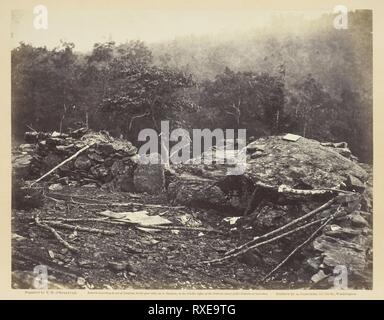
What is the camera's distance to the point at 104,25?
4.91 metres

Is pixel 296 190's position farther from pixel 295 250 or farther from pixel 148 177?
pixel 148 177

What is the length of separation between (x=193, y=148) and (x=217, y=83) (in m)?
0.81

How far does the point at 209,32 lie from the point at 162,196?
1.99m

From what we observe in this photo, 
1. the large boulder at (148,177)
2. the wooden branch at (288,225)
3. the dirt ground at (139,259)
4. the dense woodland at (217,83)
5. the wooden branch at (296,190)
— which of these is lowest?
the dirt ground at (139,259)

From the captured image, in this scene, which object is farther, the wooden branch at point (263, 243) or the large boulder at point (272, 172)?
the large boulder at point (272, 172)

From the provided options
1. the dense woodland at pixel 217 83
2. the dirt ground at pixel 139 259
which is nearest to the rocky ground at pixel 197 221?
the dirt ground at pixel 139 259

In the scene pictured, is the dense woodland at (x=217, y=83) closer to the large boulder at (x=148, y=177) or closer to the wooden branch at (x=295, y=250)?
the large boulder at (x=148, y=177)

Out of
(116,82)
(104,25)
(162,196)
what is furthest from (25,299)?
(104,25)

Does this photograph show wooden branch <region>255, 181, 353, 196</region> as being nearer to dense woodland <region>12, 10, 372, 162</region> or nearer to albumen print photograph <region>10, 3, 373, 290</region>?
albumen print photograph <region>10, 3, 373, 290</region>

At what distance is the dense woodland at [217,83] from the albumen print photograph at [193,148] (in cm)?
2

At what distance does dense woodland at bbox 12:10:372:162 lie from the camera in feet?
16.0

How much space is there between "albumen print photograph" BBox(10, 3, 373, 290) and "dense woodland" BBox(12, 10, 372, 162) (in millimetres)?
16

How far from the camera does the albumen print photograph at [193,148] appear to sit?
4.79 meters
